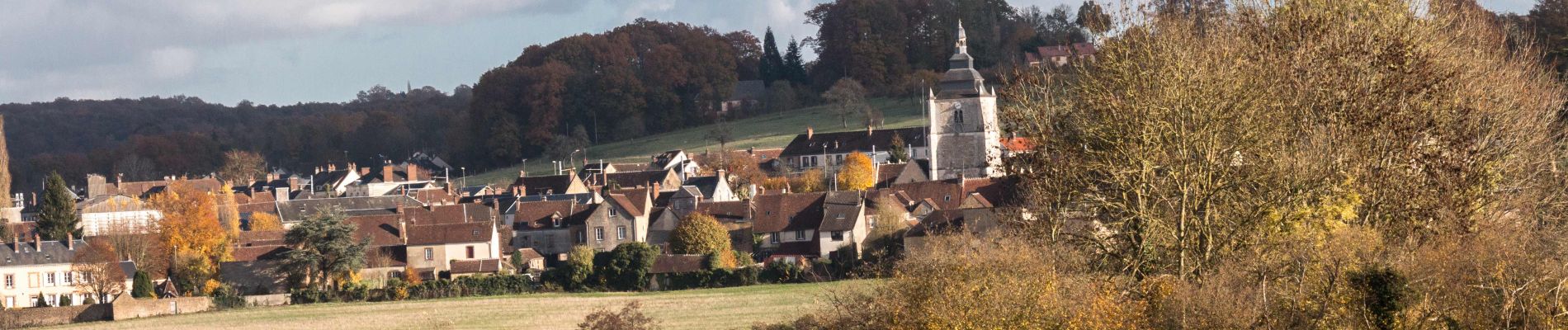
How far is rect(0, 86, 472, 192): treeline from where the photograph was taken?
440 ft

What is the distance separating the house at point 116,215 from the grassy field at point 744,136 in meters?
24.8

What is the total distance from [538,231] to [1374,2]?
152 ft

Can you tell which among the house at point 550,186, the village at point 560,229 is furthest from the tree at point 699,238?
the house at point 550,186

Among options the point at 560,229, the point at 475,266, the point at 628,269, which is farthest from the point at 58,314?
the point at 560,229

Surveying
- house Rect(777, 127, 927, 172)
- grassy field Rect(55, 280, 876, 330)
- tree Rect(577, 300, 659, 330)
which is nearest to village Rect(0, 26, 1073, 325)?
house Rect(777, 127, 927, 172)

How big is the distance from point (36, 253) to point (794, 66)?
8491 centimetres

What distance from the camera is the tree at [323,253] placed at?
54.6 metres

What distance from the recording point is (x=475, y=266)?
57.3 metres

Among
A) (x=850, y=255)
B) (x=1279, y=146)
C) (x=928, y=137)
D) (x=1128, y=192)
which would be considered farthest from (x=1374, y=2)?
(x=928, y=137)

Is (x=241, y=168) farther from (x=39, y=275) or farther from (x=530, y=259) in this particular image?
(x=530, y=259)

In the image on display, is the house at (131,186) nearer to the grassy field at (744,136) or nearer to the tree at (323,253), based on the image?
the grassy field at (744,136)

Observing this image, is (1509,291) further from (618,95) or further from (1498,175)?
(618,95)

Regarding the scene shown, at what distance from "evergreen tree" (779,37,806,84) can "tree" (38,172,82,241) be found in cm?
7490

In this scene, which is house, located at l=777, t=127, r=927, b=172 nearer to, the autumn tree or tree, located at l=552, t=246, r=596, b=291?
the autumn tree
